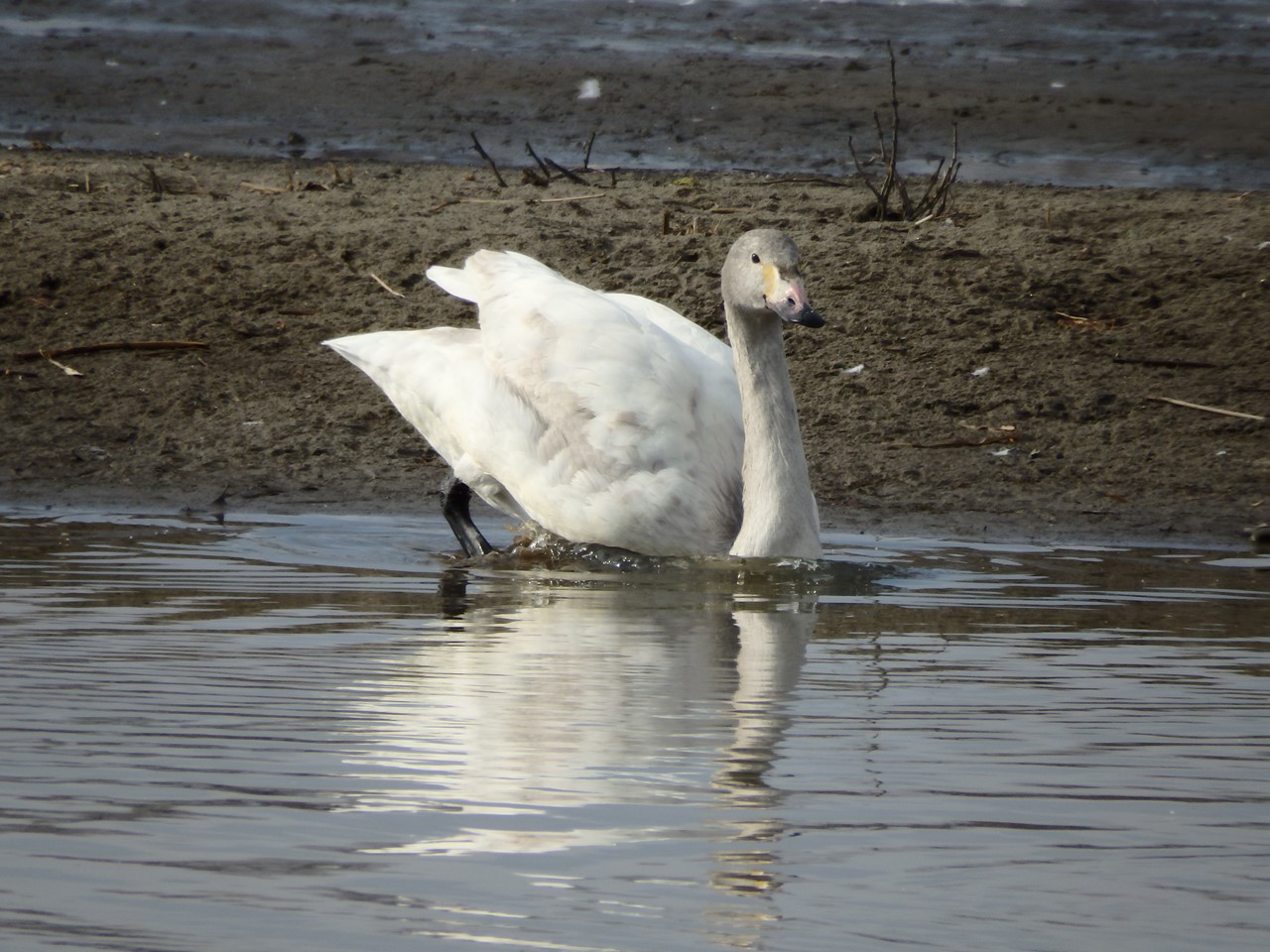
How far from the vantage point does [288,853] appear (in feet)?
9.82

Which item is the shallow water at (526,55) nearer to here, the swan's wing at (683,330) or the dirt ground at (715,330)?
the dirt ground at (715,330)

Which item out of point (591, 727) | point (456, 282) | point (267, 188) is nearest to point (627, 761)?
point (591, 727)

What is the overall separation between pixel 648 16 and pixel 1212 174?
20.7ft

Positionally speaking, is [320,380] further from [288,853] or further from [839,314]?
[288,853]

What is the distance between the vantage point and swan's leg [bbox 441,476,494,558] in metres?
6.57

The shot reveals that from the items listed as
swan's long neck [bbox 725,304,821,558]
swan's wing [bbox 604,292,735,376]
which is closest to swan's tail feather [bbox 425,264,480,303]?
swan's wing [bbox 604,292,735,376]

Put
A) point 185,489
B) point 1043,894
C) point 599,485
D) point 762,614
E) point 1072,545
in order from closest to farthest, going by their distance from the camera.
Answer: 1. point 1043,894
2. point 762,614
3. point 599,485
4. point 1072,545
5. point 185,489

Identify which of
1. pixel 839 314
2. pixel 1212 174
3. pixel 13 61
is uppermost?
pixel 13 61

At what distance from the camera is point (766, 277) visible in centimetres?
610

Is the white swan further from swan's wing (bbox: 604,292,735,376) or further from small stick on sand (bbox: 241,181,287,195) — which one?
small stick on sand (bbox: 241,181,287,195)

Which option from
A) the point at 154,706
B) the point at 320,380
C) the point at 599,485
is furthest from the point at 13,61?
the point at 154,706

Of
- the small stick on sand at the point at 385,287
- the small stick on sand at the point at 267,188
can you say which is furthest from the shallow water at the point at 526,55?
the small stick on sand at the point at 385,287

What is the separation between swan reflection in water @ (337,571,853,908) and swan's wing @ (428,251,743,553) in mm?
588

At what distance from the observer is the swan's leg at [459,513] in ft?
21.6
